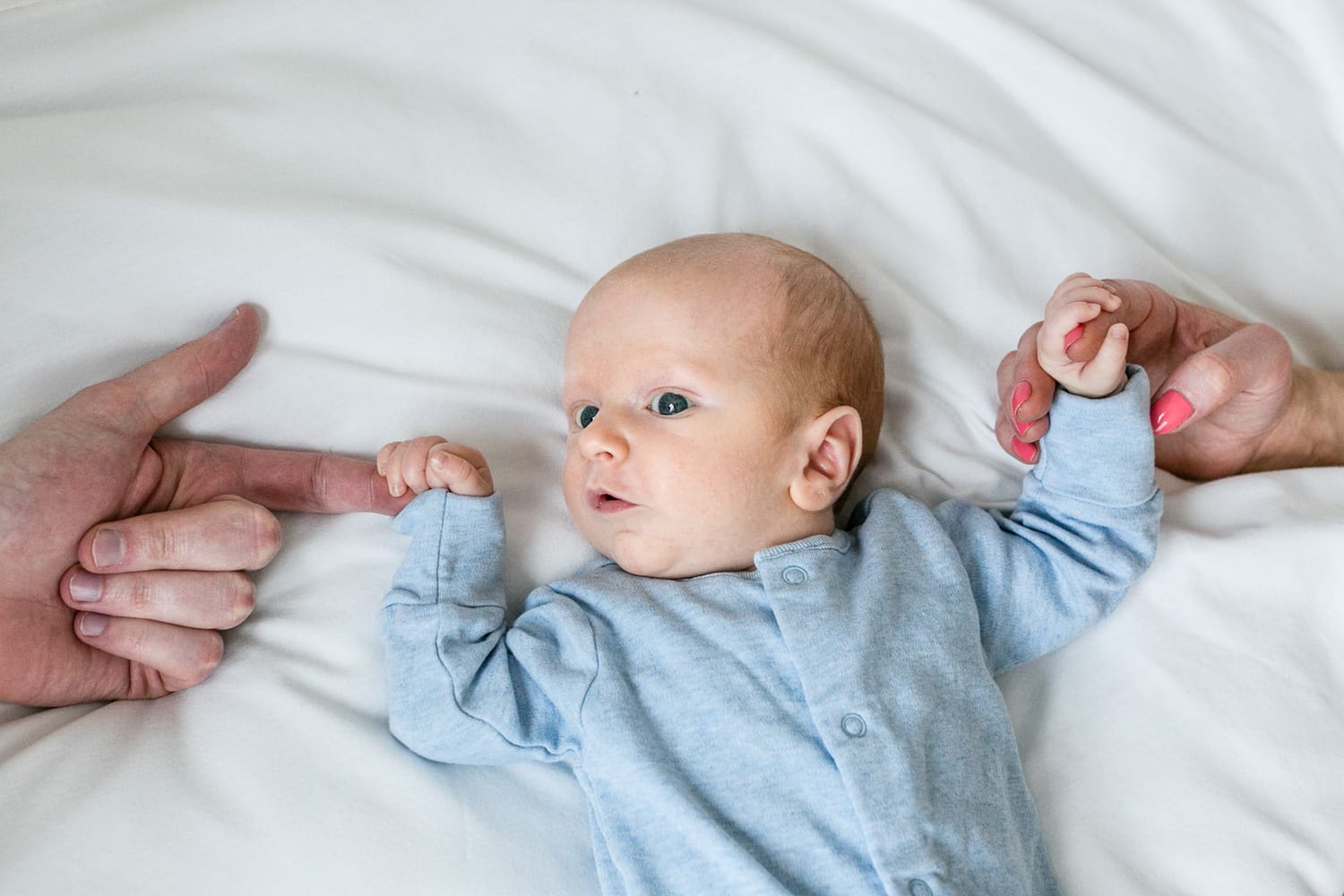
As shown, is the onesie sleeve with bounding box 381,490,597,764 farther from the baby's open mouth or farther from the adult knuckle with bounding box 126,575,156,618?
the adult knuckle with bounding box 126,575,156,618

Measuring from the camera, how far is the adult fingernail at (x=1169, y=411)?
1559mm

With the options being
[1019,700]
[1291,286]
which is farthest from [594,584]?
[1291,286]

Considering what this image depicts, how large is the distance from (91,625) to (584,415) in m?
0.68

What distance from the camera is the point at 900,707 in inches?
55.7

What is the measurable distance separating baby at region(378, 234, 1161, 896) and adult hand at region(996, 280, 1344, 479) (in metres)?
0.05

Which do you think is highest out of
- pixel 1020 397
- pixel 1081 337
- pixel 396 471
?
pixel 1081 337

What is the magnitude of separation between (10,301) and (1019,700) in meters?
1.49

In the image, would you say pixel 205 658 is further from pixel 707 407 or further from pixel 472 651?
pixel 707 407

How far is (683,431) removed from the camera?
58.7 inches


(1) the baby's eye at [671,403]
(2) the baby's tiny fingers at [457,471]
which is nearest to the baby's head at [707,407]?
(1) the baby's eye at [671,403]

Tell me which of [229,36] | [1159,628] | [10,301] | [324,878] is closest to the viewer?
[324,878]

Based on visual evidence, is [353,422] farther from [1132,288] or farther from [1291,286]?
[1291,286]

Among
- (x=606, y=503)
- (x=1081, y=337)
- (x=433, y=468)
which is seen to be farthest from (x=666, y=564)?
(x=1081, y=337)

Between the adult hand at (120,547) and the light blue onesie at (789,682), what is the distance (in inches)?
9.1
